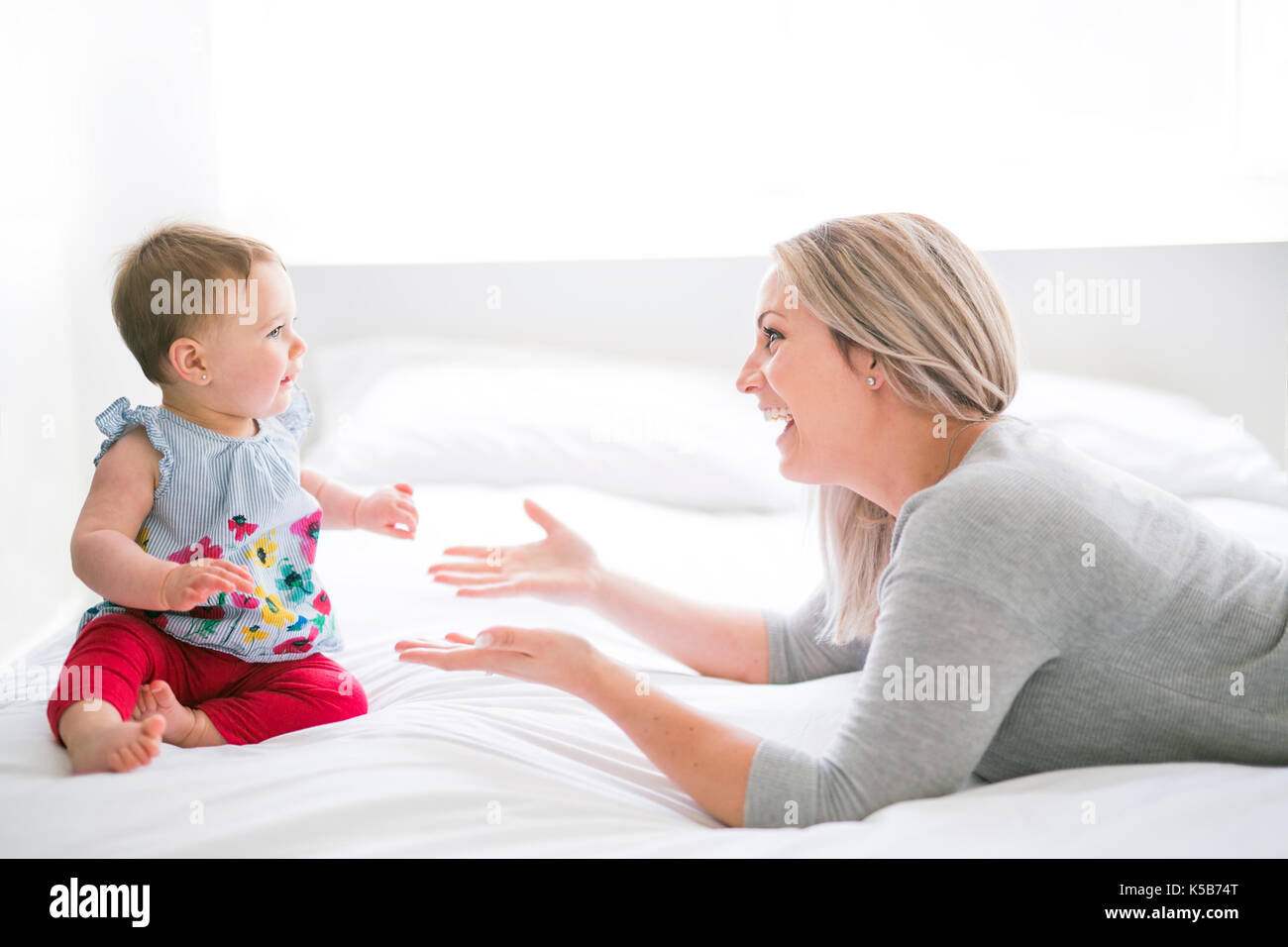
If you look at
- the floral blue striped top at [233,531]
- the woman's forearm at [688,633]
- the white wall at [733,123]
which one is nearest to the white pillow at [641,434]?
the white wall at [733,123]

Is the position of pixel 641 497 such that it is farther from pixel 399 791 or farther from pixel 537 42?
pixel 399 791

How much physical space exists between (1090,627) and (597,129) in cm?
205

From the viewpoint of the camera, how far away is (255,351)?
1199mm

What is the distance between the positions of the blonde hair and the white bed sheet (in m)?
0.40

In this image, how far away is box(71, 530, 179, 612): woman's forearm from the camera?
3.45 ft

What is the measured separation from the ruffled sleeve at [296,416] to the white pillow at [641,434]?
0.97 meters

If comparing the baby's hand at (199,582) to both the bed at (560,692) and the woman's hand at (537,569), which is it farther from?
the woman's hand at (537,569)

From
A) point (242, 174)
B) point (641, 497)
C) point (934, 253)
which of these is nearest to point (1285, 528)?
point (934, 253)

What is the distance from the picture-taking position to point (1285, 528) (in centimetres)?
182

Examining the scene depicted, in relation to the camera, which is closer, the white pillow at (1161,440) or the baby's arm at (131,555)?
the baby's arm at (131,555)

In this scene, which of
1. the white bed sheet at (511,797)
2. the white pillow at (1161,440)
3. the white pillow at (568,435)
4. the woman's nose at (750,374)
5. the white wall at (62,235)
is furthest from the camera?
the white pillow at (568,435)

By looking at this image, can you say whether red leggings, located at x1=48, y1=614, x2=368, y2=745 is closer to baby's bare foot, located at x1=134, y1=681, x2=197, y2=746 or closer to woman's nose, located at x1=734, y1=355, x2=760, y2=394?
baby's bare foot, located at x1=134, y1=681, x2=197, y2=746

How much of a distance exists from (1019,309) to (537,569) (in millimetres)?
1653

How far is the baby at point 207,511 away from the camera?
3.67 feet
